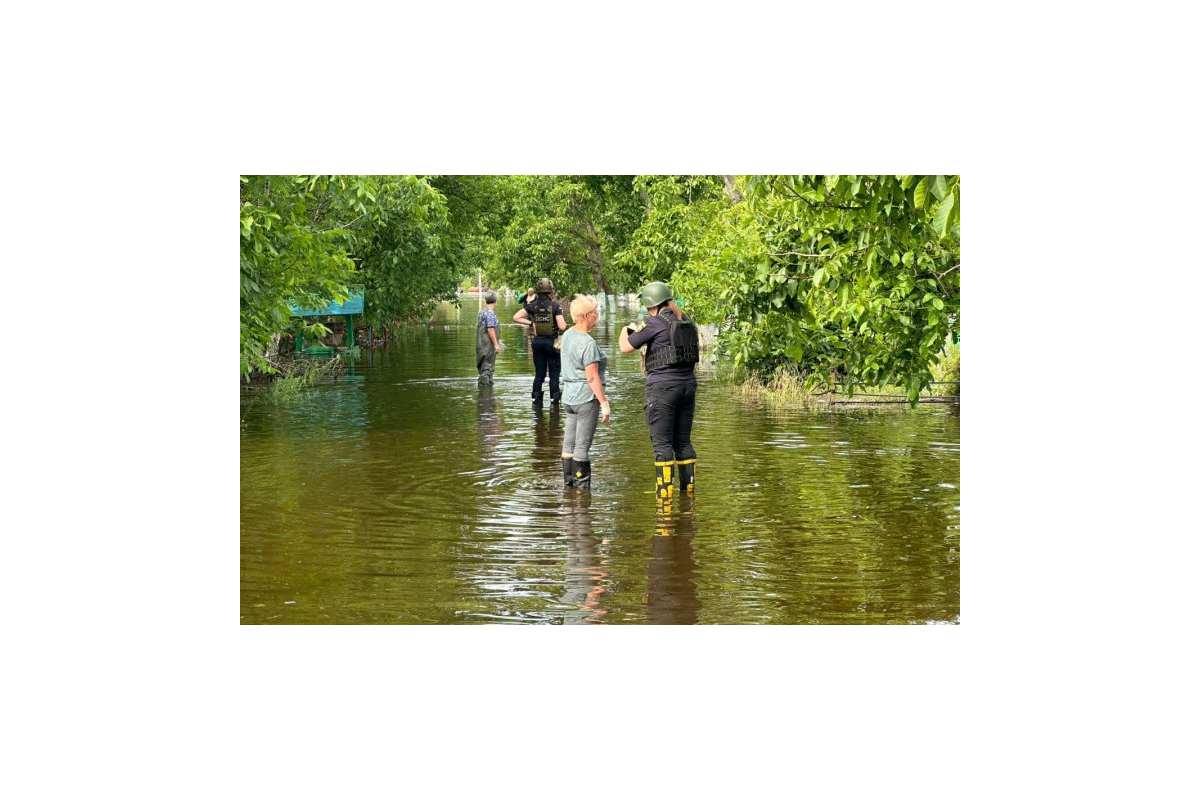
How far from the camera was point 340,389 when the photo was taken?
87.0 ft

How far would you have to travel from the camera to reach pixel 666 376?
41.7 feet

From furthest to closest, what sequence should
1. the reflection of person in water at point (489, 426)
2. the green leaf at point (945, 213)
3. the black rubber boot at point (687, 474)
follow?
the reflection of person in water at point (489, 426) → the black rubber boot at point (687, 474) → the green leaf at point (945, 213)

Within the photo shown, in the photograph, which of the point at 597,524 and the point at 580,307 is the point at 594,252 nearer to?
the point at 580,307

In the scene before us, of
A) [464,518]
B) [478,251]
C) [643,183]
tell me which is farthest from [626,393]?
[478,251]

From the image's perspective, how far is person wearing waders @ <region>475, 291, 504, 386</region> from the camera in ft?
76.5

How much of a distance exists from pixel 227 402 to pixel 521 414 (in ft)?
51.1

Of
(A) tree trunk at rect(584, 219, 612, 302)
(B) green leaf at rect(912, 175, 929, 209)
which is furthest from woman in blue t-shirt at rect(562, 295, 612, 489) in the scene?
(A) tree trunk at rect(584, 219, 612, 302)

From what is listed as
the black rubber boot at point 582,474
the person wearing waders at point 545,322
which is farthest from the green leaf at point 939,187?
the person wearing waders at point 545,322

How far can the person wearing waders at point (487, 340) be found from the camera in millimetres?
23312

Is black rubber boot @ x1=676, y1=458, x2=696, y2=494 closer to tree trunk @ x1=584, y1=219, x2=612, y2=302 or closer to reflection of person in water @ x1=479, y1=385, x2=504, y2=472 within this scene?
reflection of person in water @ x1=479, y1=385, x2=504, y2=472

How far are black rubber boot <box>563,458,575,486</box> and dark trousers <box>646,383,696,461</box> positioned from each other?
989 mm

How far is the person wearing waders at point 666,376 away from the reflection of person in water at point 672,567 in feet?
1.27

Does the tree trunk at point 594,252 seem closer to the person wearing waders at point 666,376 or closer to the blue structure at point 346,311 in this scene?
the blue structure at point 346,311


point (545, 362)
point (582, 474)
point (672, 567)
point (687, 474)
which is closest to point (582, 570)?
point (672, 567)
